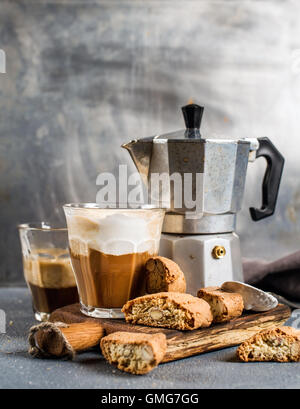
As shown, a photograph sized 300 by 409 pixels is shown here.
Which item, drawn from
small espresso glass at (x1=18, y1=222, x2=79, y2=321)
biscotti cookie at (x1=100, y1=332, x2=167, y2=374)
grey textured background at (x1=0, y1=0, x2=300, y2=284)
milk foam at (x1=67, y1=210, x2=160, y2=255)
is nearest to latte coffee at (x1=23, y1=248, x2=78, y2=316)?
small espresso glass at (x1=18, y1=222, x2=79, y2=321)

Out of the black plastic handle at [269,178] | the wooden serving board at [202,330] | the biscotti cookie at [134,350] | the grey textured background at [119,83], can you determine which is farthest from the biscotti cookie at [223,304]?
the grey textured background at [119,83]

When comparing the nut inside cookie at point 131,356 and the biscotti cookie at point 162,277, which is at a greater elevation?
the biscotti cookie at point 162,277

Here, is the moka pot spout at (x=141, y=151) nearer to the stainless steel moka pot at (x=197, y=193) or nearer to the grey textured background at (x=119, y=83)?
the stainless steel moka pot at (x=197, y=193)

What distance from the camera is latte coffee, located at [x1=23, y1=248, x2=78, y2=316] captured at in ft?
2.93

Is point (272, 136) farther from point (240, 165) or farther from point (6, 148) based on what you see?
point (6, 148)

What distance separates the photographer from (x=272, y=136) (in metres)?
1.25

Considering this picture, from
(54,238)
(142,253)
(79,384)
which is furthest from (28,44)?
(79,384)

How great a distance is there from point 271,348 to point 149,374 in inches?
6.7

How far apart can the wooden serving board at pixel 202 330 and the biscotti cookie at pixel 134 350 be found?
0.10ft

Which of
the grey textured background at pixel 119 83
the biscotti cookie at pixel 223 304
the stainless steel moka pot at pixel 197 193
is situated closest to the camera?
the biscotti cookie at pixel 223 304

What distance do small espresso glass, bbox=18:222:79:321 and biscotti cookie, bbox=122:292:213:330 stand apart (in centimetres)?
20

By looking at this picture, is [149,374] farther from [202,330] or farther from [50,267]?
[50,267]

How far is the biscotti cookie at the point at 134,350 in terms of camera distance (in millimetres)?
619

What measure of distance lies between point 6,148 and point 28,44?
0.81 ft
